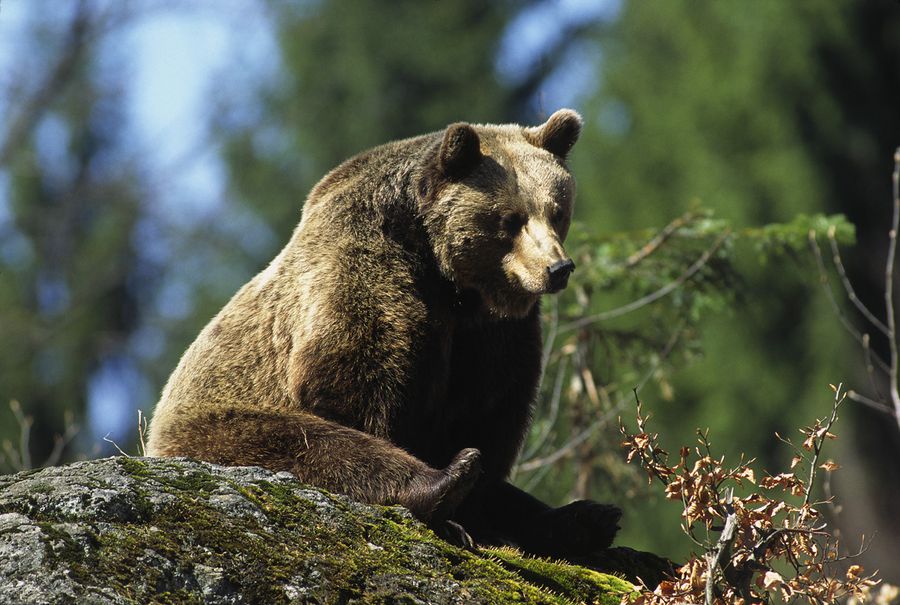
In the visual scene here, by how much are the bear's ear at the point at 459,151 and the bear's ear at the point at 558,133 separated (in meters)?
0.51

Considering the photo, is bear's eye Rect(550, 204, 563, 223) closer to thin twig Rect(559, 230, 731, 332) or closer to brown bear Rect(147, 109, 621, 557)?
brown bear Rect(147, 109, 621, 557)

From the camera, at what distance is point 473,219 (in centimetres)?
593

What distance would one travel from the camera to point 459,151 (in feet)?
19.4

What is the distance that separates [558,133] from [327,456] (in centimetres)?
227

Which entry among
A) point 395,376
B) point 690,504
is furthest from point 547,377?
point 690,504

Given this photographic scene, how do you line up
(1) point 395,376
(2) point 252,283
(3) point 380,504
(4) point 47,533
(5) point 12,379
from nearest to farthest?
(4) point 47,533, (3) point 380,504, (1) point 395,376, (2) point 252,283, (5) point 12,379

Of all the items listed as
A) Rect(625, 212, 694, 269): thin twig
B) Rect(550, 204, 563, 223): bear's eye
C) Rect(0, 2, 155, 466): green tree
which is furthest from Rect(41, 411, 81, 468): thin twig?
Rect(0, 2, 155, 466): green tree

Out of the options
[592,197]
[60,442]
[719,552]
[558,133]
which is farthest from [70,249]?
[719,552]

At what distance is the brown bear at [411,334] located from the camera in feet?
18.0

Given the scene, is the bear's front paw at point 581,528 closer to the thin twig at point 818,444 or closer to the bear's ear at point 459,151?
the thin twig at point 818,444

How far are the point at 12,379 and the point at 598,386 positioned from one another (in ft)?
70.7

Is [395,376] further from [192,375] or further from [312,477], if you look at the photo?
[192,375]

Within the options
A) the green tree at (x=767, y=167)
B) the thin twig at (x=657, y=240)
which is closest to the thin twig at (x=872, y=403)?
the thin twig at (x=657, y=240)

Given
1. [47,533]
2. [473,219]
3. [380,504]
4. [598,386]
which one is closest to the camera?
[47,533]
